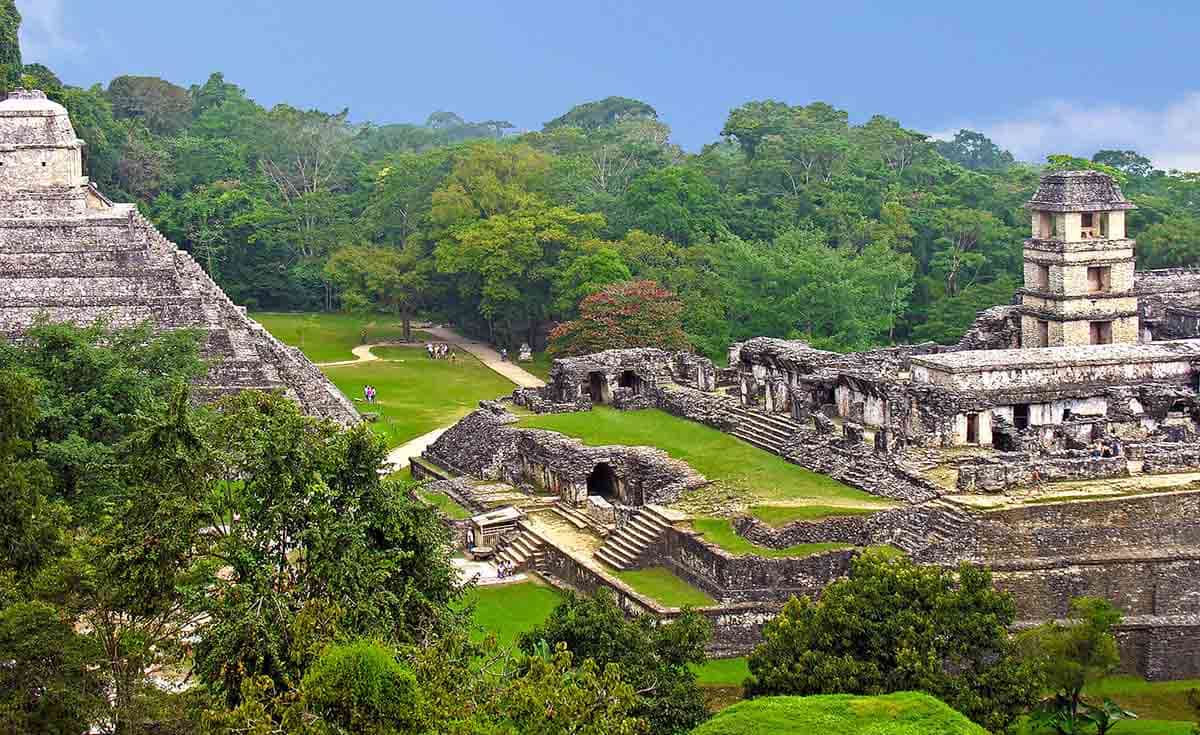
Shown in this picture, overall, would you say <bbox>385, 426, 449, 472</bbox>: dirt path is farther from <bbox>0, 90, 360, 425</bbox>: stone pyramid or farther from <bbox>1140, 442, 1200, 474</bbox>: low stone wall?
<bbox>1140, 442, 1200, 474</bbox>: low stone wall

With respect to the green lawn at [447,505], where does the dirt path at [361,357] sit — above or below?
above

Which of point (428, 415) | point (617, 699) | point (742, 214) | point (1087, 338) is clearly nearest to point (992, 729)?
point (617, 699)

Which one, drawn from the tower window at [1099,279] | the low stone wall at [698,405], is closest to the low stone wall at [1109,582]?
the low stone wall at [698,405]

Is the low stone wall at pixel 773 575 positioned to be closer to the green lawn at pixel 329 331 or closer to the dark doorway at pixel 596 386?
the dark doorway at pixel 596 386

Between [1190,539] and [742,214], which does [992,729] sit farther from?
[742,214]

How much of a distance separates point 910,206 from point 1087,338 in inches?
1202

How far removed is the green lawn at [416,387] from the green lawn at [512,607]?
1414cm

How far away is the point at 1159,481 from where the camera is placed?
34375mm

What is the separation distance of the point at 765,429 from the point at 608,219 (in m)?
33.4

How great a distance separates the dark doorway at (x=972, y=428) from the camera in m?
38.9

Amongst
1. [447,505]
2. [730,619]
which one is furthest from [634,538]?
[447,505]

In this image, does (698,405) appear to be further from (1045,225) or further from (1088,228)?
(1088,228)

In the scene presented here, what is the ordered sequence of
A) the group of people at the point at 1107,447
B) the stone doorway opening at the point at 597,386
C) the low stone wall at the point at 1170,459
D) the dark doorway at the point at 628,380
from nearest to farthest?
the low stone wall at the point at 1170,459 < the group of people at the point at 1107,447 < the dark doorway at the point at 628,380 < the stone doorway opening at the point at 597,386

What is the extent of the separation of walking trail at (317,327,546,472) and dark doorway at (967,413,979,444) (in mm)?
15117
